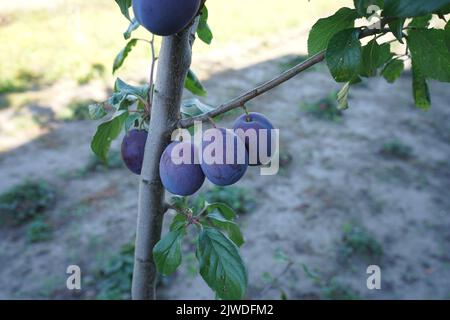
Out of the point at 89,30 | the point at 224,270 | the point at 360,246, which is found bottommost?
the point at 224,270

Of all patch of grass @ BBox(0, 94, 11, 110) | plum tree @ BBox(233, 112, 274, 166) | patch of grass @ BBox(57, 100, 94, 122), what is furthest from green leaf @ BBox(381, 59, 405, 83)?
patch of grass @ BBox(0, 94, 11, 110)

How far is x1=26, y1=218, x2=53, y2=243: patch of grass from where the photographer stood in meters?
2.71

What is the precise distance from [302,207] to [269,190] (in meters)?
0.31

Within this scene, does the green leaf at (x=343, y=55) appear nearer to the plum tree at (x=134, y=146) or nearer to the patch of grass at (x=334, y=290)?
the plum tree at (x=134, y=146)

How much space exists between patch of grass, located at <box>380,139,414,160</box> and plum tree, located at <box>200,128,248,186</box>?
10.8ft

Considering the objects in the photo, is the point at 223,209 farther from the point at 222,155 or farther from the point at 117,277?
Answer: the point at 117,277

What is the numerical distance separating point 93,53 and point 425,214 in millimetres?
4563

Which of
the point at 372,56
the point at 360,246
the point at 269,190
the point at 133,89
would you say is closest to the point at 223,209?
the point at 133,89

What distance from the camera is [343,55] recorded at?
0.61 m

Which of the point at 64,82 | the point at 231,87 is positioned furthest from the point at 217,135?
the point at 64,82

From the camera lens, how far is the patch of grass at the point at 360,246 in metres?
2.62

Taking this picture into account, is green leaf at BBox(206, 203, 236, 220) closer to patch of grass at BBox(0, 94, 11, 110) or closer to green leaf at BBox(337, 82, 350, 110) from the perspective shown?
green leaf at BBox(337, 82, 350, 110)

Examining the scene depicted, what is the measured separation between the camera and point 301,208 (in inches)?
120
